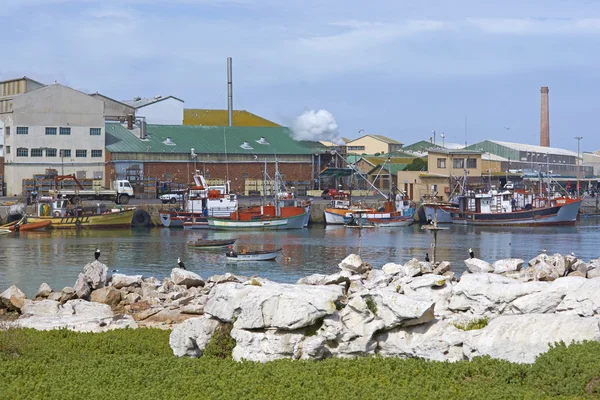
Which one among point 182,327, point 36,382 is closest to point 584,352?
point 182,327

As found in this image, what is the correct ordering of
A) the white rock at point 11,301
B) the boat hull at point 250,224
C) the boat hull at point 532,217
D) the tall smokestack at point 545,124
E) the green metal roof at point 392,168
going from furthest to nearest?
the tall smokestack at point 545,124
the green metal roof at point 392,168
the boat hull at point 532,217
the boat hull at point 250,224
the white rock at point 11,301

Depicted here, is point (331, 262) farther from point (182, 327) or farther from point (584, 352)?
point (584, 352)

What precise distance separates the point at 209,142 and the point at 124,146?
817 centimetres

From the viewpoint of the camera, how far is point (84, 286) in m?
24.6

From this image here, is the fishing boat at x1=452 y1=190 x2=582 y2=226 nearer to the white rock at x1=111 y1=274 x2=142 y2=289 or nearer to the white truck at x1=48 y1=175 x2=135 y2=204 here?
the white truck at x1=48 y1=175 x2=135 y2=204

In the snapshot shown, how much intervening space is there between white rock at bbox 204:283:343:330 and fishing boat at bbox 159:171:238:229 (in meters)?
52.2

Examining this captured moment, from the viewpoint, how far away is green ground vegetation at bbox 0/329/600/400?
11.8 meters

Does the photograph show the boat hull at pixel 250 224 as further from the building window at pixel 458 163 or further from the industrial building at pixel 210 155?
the building window at pixel 458 163

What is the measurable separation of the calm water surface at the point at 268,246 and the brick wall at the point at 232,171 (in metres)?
15.1

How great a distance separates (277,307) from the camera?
14.0m

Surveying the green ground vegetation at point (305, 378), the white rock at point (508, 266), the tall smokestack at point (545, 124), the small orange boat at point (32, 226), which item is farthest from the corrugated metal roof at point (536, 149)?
the green ground vegetation at point (305, 378)

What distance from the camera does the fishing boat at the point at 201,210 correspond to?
6669 centimetres

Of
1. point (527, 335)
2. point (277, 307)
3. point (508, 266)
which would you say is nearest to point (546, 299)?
point (527, 335)

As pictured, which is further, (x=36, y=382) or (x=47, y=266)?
(x=47, y=266)
